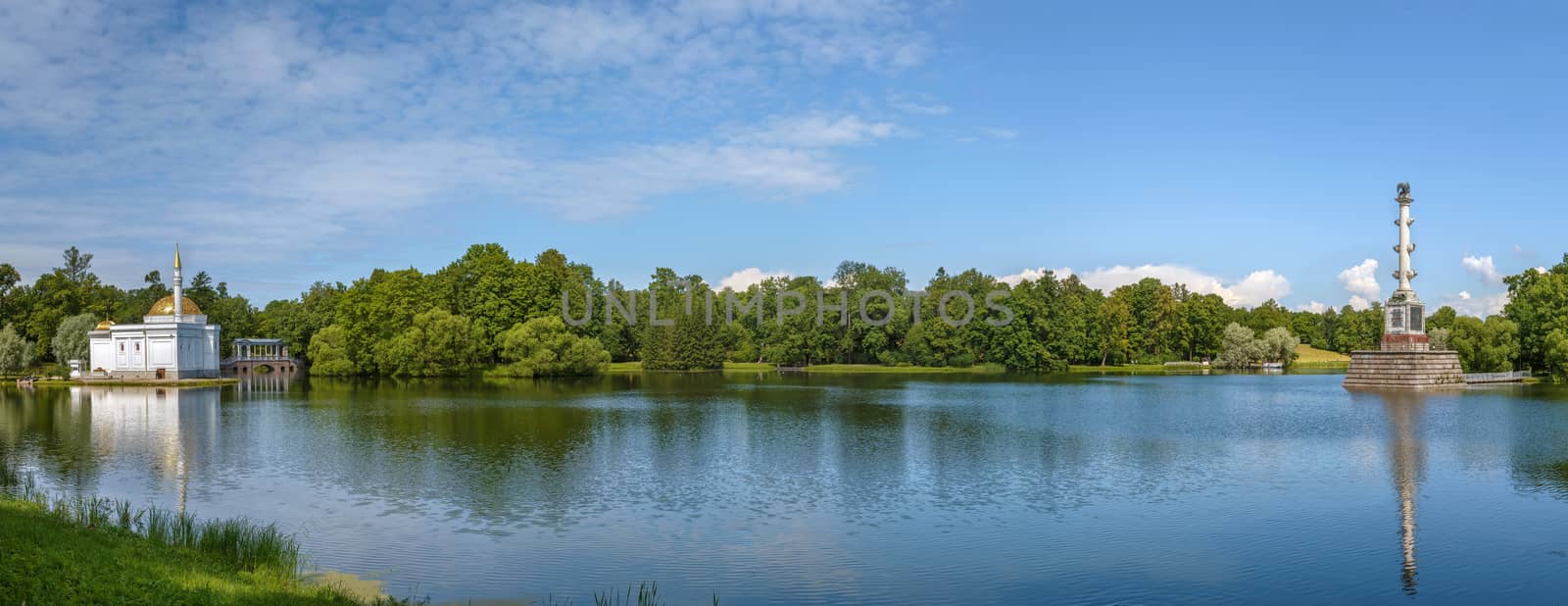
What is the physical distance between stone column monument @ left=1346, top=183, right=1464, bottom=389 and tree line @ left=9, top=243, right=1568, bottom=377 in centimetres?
1173

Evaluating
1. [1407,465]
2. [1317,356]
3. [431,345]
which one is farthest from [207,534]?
[1317,356]

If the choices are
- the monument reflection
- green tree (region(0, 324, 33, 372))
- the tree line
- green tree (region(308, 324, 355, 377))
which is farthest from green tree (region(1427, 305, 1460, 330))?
green tree (region(0, 324, 33, 372))

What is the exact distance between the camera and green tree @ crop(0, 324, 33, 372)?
70.3 m

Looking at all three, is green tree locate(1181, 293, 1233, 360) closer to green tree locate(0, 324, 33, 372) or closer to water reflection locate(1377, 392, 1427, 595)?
water reflection locate(1377, 392, 1427, 595)

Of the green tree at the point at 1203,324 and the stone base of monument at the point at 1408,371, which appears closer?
the stone base of monument at the point at 1408,371

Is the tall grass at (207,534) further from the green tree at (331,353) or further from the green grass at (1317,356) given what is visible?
the green grass at (1317,356)

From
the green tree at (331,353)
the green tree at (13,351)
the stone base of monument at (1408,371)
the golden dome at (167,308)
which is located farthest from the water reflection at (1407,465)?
the green tree at (13,351)

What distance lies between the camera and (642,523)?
16.3 meters

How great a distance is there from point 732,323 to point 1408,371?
223ft

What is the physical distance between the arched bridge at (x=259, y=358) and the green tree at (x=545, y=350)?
26.0m

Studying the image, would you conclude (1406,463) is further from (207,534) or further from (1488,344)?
(1488,344)

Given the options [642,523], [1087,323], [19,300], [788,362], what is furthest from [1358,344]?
[19,300]

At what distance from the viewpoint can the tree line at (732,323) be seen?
7538 cm

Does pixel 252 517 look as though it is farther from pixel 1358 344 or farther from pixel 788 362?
pixel 1358 344
